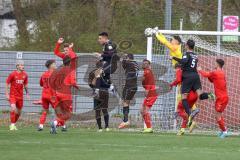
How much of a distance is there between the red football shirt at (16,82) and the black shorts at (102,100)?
6.45 ft

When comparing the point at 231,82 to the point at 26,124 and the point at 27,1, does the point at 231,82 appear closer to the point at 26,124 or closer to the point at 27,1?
the point at 26,124

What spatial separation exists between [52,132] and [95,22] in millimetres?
10511

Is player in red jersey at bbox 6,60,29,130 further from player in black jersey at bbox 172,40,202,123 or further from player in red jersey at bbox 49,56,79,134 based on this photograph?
player in black jersey at bbox 172,40,202,123

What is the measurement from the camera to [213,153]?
44.0ft

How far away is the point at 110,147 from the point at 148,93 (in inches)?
245

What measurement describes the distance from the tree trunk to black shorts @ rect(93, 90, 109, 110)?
8642 millimetres

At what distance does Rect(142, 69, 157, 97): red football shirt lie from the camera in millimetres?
20241

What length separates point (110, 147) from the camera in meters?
14.4

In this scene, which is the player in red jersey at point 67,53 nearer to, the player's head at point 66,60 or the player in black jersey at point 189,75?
the player's head at point 66,60

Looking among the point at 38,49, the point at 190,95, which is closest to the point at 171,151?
the point at 190,95

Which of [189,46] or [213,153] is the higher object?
[189,46]

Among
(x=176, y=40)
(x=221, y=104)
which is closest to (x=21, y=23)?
(x=176, y=40)

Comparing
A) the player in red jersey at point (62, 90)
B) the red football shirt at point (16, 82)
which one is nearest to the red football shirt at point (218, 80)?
the player in red jersey at point (62, 90)

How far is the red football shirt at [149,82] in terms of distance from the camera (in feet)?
66.4
